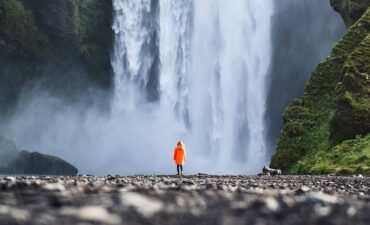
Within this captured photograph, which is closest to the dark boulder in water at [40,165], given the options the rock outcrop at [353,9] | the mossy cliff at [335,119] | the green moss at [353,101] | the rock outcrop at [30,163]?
the rock outcrop at [30,163]

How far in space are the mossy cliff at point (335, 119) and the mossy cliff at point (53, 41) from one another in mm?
40546

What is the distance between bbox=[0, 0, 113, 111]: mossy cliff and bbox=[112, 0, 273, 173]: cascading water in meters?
2.95

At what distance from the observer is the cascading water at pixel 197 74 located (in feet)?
→ 227

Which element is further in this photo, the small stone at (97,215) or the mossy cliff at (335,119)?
the mossy cliff at (335,119)

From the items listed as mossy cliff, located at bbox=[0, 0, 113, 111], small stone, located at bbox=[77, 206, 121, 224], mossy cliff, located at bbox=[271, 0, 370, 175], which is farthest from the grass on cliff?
mossy cliff, located at bbox=[0, 0, 113, 111]

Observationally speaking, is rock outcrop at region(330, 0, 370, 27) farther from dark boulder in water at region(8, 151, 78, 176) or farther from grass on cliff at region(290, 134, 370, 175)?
dark boulder in water at region(8, 151, 78, 176)

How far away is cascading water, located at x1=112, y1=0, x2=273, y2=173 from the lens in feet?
227

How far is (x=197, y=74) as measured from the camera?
7238cm

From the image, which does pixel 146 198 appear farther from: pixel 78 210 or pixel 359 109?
pixel 359 109

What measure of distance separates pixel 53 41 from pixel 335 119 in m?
48.0

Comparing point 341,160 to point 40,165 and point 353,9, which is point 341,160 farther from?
point 40,165

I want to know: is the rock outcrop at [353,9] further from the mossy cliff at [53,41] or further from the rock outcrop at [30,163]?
the rock outcrop at [30,163]

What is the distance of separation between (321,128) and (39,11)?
46.0 meters

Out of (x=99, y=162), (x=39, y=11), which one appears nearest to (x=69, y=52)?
(x=39, y=11)
